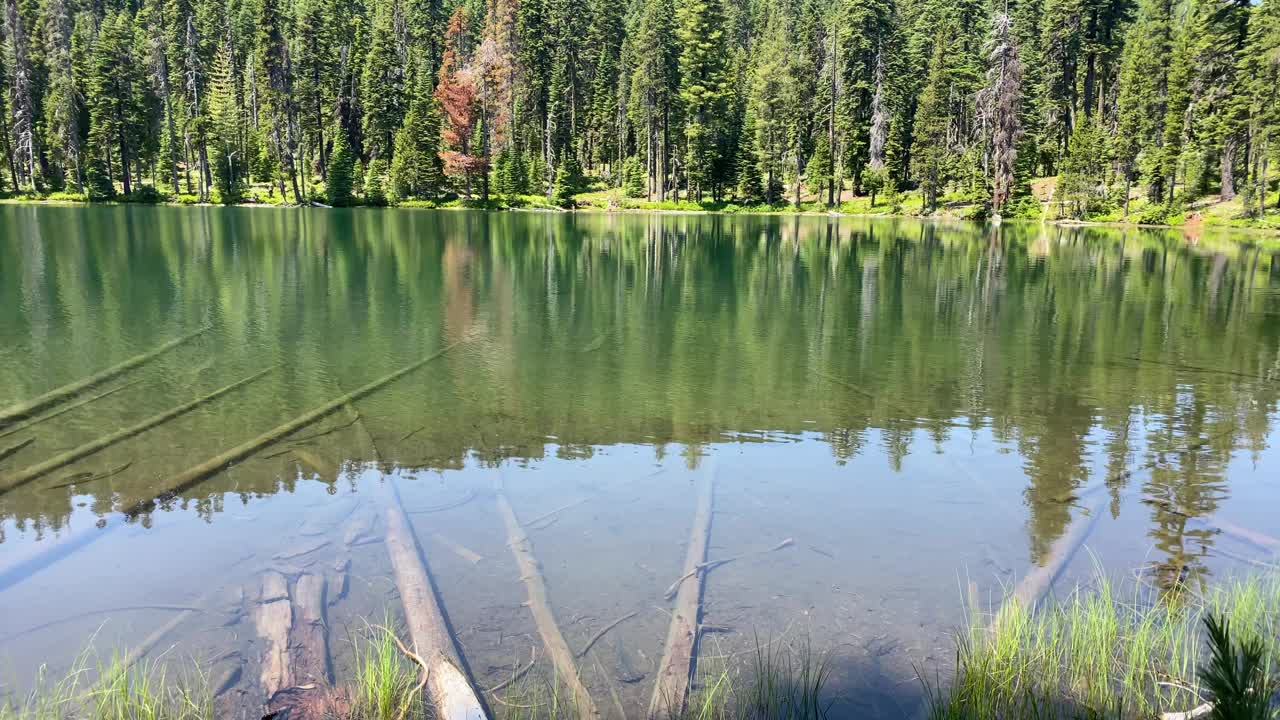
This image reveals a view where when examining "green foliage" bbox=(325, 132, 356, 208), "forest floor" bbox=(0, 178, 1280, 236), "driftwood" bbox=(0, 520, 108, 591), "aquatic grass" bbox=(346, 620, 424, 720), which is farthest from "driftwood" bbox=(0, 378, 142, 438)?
"green foliage" bbox=(325, 132, 356, 208)

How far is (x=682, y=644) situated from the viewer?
5.00 metres

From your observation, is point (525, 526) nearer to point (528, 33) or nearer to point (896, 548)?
point (896, 548)

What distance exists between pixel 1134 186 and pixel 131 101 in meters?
76.3

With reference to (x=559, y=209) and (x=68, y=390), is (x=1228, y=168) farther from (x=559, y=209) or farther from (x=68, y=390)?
(x=68, y=390)

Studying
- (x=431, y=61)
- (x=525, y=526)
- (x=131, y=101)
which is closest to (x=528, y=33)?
(x=431, y=61)

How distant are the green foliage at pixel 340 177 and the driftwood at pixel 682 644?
65554 millimetres

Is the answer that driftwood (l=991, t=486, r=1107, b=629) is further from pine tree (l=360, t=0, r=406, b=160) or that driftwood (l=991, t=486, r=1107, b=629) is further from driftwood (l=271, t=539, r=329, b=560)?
pine tree (l=360, t=0, r=406, b=160)

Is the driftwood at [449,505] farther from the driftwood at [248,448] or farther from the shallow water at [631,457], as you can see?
the driftwood at [248,448]

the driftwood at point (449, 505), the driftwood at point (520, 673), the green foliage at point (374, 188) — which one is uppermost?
the green foliage at point (374, 188)

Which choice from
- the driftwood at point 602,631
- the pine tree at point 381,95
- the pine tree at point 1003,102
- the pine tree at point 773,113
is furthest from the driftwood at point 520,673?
the pine tree at point 381,95

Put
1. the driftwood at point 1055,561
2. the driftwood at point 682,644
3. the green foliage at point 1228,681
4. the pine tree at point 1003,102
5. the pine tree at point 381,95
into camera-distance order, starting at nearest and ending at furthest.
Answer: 1. the green foliage at point 1228,681
2. the driftwood at point 682,644
3. the driftwood at point 1055,561
4. the pine tree at point 1003,102
5. the pine tree at point 381,95

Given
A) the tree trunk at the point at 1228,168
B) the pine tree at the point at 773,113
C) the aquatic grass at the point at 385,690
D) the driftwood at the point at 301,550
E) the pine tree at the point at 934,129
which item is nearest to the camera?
the aquatic grass at the point at 385,690

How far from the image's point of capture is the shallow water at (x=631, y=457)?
17.6 feet

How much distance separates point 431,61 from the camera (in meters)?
81.2
